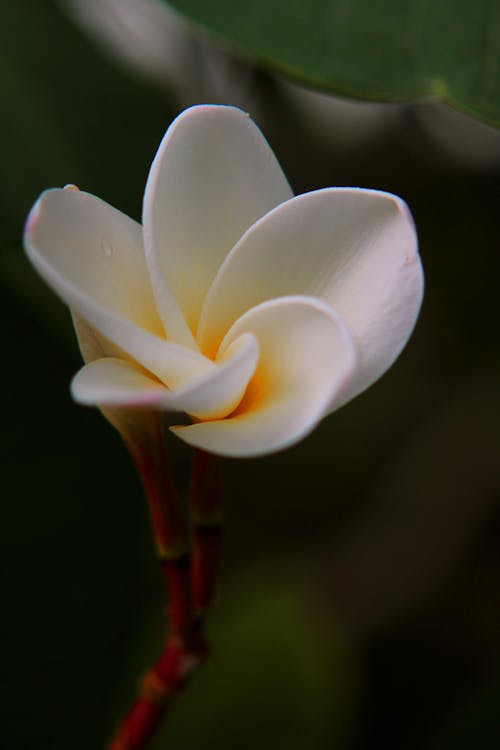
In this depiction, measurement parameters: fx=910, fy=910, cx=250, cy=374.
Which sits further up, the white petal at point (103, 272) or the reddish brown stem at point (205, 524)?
the white petal at point (103, 272)

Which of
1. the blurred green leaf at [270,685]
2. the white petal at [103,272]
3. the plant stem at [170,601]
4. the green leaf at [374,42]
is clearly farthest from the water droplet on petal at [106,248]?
the blurred green leaf at [270,685]

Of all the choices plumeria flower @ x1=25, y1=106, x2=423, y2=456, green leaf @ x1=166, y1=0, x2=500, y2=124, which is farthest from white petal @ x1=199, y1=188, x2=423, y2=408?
green leaf @ x1=166, y1=0, x2=500, y2=124

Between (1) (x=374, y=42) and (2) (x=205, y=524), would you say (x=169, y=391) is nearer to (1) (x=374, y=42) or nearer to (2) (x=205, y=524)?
(2) (x=205, y=524)

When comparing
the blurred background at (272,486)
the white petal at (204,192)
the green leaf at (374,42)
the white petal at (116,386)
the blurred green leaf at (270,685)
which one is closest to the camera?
the white petal at (116,386)

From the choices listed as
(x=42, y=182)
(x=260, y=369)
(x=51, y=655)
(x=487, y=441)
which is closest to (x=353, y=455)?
(x=487, y=441)

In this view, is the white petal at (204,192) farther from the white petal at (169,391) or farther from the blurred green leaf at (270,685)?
the blurred green leaf at (270,685)

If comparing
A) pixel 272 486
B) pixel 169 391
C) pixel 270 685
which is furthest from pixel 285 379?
pixel 272 486

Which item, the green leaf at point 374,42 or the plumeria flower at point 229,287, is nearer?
the plumeria flower at point 229,287
